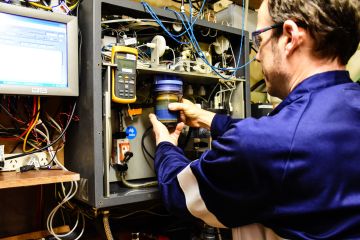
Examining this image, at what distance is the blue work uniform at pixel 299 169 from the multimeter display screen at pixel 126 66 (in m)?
0.45

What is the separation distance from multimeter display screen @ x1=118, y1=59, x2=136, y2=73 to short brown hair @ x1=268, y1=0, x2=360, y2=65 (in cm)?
52

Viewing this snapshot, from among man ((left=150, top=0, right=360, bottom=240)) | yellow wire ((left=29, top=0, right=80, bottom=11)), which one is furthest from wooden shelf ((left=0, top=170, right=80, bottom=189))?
yellow wire ((left=29, top=0, right=80, bottom=11))

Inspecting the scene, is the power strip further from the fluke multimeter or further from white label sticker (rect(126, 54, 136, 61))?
white label sticker (rect(126, 54, 136, 61))

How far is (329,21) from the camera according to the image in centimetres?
84

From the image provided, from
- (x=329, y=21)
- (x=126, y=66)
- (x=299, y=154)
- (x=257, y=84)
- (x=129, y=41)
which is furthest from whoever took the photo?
(x=257, y=84)

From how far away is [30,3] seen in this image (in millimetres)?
1096

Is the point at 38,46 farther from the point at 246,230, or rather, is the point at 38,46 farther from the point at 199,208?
the point at 246,230

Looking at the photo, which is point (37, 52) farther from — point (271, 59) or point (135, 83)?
point (271, 59)

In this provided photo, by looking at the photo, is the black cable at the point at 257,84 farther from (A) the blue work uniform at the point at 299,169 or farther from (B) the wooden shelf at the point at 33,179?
(B) the wooden shelf at the point at 33,179

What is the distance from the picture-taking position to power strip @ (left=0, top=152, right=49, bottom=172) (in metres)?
1.11

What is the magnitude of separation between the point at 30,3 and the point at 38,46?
0.19 metres

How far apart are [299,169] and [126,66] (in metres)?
0.66

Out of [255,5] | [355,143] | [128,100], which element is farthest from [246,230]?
[255,5]

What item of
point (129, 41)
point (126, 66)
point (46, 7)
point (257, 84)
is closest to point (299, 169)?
point (126, 66)
